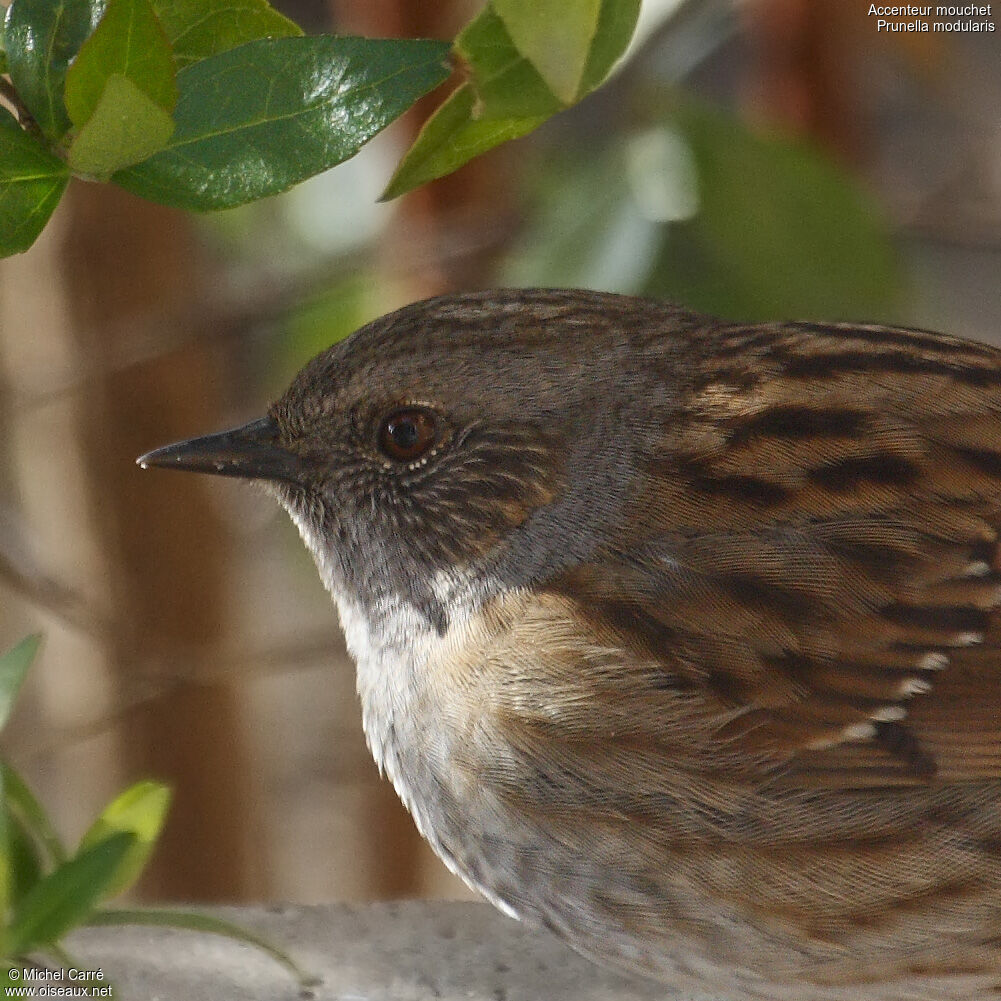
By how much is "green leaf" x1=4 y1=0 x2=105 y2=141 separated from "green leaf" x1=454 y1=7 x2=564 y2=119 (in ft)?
1.19

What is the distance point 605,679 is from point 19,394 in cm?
231

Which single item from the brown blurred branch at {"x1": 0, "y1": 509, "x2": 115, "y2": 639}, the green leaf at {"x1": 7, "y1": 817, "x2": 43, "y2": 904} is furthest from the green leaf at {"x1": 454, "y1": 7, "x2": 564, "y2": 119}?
the brown blurred branch at {"x1": 0, "y1": 509, "x2": 115, "y2": 639}

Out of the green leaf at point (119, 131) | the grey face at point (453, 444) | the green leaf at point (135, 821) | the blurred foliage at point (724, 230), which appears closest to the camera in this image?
the green leaf at point (119, 131)

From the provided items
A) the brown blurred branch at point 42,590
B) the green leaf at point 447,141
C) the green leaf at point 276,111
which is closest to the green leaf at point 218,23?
the green leaf at point 276,111

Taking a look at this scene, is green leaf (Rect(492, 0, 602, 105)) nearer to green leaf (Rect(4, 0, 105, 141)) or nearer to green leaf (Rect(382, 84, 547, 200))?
green leaf (Rect(382, 84, 547, 200))

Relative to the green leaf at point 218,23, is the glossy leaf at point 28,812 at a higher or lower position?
lower

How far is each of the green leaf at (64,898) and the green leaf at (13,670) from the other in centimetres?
16

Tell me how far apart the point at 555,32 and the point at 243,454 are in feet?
3.85

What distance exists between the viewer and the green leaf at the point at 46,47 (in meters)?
1.47

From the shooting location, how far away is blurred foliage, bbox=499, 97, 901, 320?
10.0 ft

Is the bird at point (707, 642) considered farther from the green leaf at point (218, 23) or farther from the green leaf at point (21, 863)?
the green leaf at point (218, 23)

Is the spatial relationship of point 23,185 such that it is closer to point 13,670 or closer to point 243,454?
point 13,670

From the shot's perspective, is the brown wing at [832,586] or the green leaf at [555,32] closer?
the green leaf at [555,32]

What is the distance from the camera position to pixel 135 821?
1738 mm
